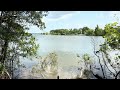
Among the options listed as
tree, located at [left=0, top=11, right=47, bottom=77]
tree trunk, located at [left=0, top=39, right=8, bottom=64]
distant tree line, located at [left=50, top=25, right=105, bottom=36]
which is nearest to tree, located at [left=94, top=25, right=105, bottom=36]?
distant tree line, located at [left=50, top=25, right=105, bottom=36]

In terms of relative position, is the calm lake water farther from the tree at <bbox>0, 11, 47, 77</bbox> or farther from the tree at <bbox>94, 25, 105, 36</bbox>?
the tree at <bbox>0, 11, 47, 77</bbox>

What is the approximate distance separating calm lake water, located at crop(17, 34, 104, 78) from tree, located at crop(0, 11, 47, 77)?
0.83 feet

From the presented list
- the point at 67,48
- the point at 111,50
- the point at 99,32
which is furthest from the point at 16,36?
the point at 111,50

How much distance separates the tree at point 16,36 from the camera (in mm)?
4594

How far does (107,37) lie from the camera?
4680 mm

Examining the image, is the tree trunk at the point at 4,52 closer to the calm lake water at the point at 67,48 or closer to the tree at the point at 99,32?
the calm lake water at the point at 67,48

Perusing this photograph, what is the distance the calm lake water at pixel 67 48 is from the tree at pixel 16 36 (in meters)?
0.25

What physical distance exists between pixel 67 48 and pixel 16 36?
1084 mm

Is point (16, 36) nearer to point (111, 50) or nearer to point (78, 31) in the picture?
point (78, 31)

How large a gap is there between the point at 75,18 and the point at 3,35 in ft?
4.68

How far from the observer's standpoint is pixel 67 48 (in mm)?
4387

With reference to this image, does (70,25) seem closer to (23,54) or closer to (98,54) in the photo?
(98,54)
